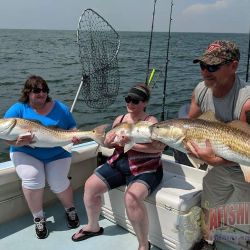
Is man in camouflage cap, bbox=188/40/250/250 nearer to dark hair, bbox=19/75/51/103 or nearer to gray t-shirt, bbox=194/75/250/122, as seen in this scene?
gray t-shirt, bbox=194/75/250/122

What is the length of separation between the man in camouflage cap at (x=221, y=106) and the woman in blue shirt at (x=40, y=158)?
A: 60.6 inches

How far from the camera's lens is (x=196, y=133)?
307 centimetres

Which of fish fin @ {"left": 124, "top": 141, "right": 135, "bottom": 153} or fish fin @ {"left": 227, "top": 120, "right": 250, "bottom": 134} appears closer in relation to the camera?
fish fin @ {"left": 227, "top": 120, "right": 250, "bottom": 134}

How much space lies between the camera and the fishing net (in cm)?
600

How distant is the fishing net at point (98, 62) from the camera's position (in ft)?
19.7

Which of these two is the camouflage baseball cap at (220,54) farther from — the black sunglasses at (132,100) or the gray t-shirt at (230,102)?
the black sunglasses at (132,100)

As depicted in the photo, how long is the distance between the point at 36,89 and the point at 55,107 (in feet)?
1.08

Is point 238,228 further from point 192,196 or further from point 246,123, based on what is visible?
point 246,123

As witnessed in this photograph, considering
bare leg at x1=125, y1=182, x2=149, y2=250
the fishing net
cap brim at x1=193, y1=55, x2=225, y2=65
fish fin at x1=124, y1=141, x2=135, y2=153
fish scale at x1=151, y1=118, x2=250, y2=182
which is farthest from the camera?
the fishing net

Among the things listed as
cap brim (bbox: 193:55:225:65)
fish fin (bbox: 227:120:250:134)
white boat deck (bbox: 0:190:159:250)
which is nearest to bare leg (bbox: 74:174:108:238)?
white boat deck (bbox: 0:190:159:250)

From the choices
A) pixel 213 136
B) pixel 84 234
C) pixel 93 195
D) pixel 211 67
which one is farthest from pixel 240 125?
pixel 84 234

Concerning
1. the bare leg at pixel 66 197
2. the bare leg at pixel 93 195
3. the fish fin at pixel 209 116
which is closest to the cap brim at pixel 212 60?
the fish fin at pixel 209 116

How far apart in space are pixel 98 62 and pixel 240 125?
352 cm

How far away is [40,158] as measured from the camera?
13.9 ft
